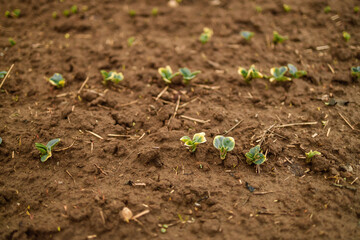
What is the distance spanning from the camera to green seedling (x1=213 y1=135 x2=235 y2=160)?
8.36 feet

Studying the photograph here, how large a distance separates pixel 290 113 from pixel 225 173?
42.0 inches

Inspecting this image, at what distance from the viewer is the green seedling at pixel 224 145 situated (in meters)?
2.55

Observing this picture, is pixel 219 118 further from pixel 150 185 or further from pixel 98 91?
pixel 98 91

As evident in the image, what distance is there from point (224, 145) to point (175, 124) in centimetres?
60

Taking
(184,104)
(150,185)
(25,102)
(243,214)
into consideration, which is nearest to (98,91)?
(25,102)

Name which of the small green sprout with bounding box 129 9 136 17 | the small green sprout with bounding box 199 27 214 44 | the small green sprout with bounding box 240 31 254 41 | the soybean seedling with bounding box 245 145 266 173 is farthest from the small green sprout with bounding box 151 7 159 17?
the soybean seedling with bounding box 245 145 266 173

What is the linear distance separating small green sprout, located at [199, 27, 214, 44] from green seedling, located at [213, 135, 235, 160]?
1.65m

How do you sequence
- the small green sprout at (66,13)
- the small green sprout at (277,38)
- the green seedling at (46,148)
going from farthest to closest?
the small green sprout at (66,13), the small green sprout at (277,38), the green seedling at (46,148)

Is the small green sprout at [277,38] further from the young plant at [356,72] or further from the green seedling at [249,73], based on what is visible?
the young plant at [356,72]

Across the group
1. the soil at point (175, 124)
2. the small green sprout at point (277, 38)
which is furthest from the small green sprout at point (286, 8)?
the small green sprout at point (277, 38)

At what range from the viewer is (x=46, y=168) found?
8.41 feet

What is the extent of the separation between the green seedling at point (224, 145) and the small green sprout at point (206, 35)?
1.65 metres

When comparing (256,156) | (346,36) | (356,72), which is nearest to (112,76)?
(256,156)

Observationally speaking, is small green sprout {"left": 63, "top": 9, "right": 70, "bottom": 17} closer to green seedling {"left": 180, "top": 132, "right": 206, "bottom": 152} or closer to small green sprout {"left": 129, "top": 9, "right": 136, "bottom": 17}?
small green sprout {"left": 129, "top": 9, "right": 136, "bottom": 17}
